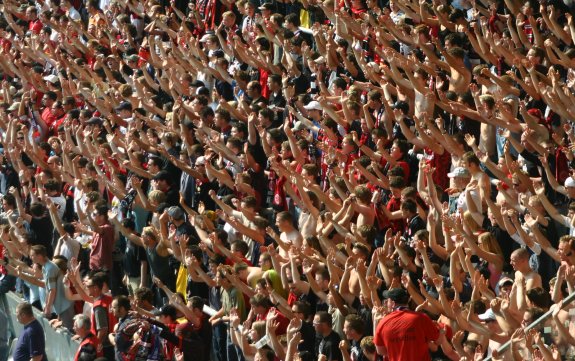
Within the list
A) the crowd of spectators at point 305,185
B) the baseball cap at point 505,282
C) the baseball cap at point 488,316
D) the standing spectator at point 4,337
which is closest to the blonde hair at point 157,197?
the crowd of spectators at point 305,185

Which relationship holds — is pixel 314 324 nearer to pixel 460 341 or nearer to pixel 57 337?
pixel 460 341

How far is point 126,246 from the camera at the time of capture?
17.0 meters

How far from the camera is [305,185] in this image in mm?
15648

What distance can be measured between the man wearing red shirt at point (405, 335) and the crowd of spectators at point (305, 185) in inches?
0.6

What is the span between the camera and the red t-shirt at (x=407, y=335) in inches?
481

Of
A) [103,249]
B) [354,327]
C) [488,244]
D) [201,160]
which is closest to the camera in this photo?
[354,327]

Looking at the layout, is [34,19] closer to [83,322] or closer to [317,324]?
[83,322]

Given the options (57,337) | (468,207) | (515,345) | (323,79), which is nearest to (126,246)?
(57,337)

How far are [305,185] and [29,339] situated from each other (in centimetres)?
319

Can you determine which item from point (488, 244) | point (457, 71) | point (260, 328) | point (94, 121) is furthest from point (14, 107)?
point (488, 244)

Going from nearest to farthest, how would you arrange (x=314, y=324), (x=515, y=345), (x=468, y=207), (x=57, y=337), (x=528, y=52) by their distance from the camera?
(x=515, y=345) → (x=314, y=324) → (x=468, y=207) → (x=57, y=337) → (x=528, y=52)

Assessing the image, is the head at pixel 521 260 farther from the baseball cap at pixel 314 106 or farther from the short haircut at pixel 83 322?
the baseball cap at pixel 314 106

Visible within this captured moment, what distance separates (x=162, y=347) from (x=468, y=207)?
10.2 feet

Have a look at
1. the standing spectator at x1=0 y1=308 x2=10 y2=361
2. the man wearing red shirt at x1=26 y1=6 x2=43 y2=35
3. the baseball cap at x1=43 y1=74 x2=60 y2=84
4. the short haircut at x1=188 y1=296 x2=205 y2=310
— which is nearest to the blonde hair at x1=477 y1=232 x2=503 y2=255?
the short haircut at x1=188 y1=296 x2=205 y2=310
